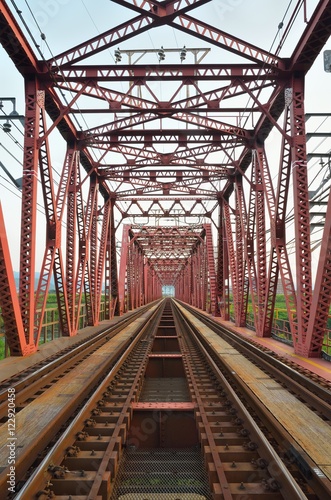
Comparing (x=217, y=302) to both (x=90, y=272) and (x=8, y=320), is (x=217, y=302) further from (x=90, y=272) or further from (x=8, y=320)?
(x=8, y=320)

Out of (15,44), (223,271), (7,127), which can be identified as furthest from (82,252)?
(223,271)

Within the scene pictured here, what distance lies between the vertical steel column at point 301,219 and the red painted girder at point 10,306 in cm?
782

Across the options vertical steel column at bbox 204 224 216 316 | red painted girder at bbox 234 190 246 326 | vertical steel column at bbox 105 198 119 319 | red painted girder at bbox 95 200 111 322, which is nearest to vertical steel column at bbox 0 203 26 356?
red painted girder at bbox 95 200 111 322

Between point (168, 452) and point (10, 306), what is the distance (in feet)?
19.2

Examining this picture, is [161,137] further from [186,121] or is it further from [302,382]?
[302,382]

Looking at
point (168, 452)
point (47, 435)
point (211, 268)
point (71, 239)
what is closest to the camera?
point (47, 435)

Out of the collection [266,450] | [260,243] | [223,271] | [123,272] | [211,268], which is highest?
[260,243]

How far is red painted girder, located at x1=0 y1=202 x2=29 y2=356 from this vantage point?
852 cm

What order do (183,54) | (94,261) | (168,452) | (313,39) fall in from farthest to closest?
(94,261)
(183,54)
(313,39)
(168,452)

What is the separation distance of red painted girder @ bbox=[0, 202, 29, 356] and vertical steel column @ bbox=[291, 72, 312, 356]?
7.82 meters

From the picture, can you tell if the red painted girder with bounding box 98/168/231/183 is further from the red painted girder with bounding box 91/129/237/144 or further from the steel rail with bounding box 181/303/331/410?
the steel rail with bounding box 181/303/331/410

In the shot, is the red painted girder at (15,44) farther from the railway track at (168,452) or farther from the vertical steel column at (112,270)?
the vertical steel column at (112,270)

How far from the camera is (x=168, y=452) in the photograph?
530cm

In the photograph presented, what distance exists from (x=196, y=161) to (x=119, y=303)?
13951mm
